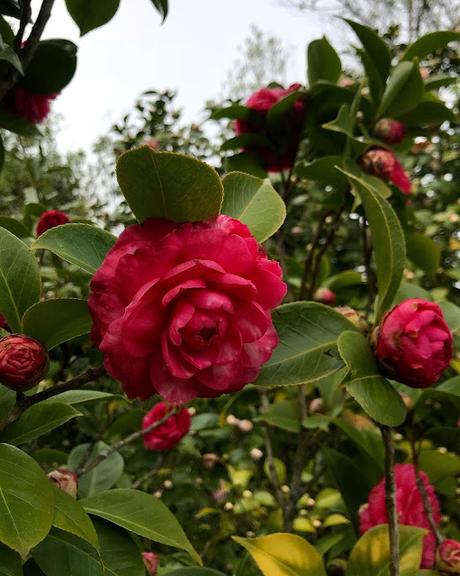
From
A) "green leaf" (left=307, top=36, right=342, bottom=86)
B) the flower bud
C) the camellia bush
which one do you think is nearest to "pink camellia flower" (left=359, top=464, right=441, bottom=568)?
the camellia bush

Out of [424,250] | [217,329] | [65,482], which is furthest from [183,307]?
[424,250]

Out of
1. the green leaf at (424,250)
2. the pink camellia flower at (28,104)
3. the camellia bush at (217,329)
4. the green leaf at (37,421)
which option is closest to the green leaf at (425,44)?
the camellia bush at (217,329)

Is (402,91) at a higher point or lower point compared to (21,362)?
higher

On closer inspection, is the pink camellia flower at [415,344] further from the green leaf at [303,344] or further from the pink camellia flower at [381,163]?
the pink camellia flower at [381,163]

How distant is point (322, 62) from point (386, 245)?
692 millimetres

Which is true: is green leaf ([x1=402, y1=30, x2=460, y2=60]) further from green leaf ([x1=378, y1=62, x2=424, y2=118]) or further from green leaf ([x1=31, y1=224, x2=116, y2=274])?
green leaf ([x1=31, y1=224, x2=116, y2=274])

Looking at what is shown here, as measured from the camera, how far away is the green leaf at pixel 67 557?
2.10 ft

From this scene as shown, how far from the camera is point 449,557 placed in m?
0.81

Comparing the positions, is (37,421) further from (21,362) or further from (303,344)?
(303,344)

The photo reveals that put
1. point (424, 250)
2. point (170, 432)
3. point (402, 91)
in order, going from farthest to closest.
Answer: point (170, 432), point (424, 250), point (402, 91)

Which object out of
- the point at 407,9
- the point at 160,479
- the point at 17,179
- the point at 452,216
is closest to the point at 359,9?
the point at 407,9

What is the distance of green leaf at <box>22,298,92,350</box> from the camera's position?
1.94ft

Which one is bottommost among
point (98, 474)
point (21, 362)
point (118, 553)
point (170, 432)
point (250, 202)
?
point (170, 432)

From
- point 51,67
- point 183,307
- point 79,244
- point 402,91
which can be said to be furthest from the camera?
point 402,91
